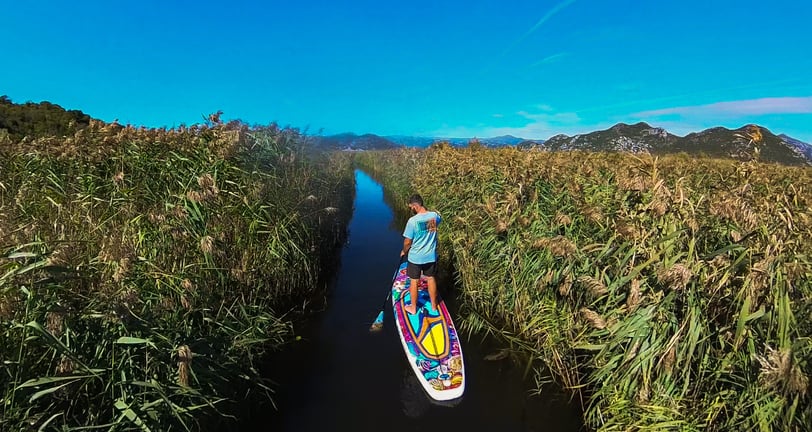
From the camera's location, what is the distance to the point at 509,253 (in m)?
6.71

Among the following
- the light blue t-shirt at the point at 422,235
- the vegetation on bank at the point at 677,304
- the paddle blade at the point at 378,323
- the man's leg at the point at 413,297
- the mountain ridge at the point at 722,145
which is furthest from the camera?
the paddle blade at the point at 378,323

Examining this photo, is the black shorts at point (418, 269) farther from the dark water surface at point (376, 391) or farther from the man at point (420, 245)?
the dark water surface at point (376, 391)

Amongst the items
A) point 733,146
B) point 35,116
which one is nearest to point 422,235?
point 733,146

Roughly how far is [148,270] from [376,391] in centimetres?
340

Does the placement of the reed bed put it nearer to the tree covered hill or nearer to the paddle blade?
the paddle blade

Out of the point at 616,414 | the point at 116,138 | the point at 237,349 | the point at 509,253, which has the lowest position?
the point at 616,414

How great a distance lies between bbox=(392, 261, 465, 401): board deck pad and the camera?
5.54 metres

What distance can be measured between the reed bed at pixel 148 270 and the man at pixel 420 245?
2.18 metres

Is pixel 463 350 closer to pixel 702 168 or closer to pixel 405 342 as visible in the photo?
pixel 405 342

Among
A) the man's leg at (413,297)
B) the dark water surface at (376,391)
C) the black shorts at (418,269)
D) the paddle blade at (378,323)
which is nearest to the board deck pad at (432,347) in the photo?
the man's leg at (413,297)

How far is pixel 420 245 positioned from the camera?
7.14m

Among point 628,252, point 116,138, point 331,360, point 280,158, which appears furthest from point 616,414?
point 116,138

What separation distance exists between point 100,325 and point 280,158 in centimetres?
582

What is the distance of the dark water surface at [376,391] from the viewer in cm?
503
